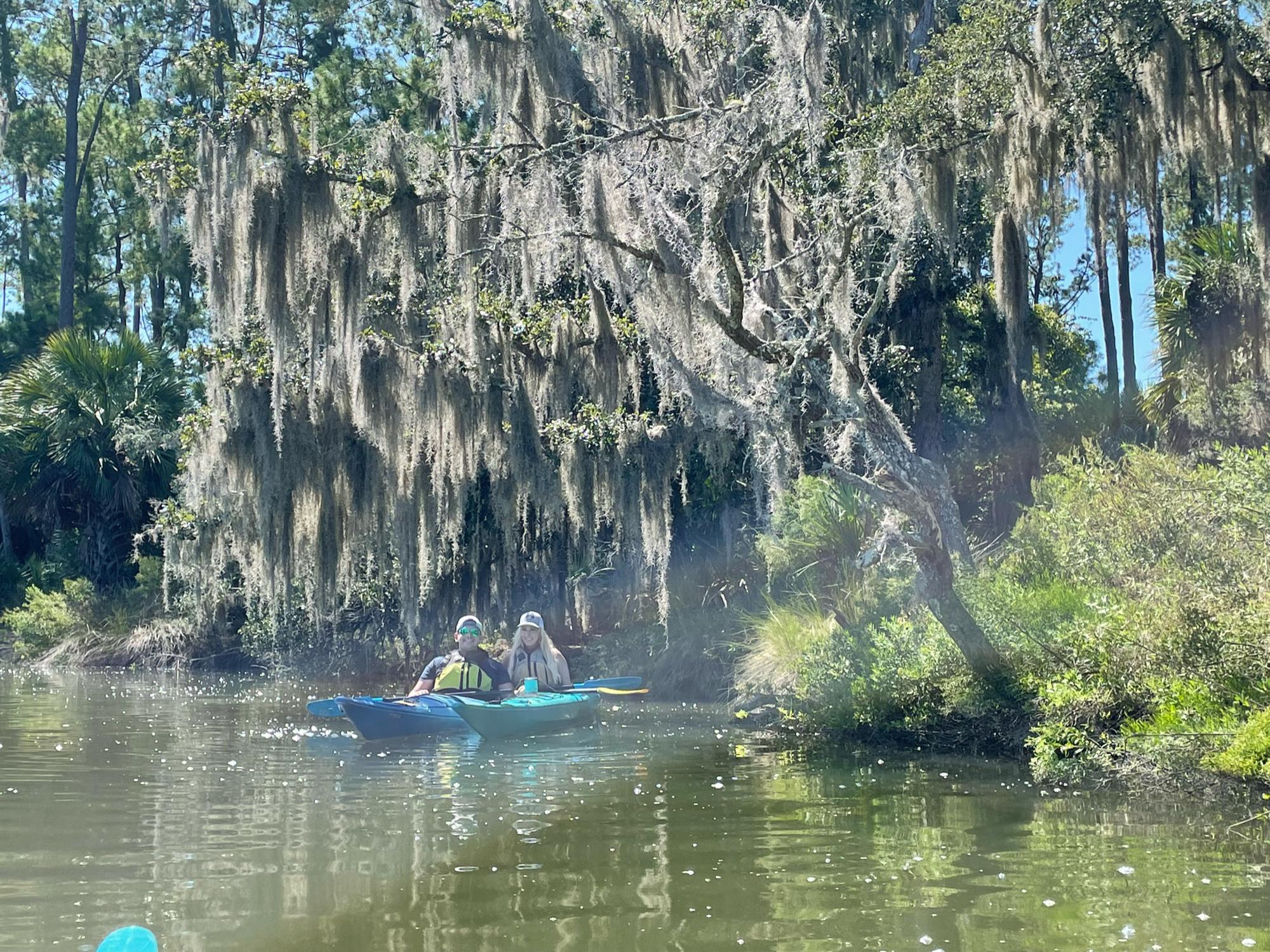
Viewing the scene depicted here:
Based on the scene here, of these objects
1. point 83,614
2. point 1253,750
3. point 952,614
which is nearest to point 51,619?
point 83,614

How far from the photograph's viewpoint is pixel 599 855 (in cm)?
808

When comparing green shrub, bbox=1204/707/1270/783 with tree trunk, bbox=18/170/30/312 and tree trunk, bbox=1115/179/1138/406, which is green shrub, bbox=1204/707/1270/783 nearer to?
tree trunk, bbox=1115/179/1138/406

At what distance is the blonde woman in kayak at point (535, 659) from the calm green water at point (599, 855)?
3.09 m

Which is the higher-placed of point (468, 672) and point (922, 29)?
point (922, 29)

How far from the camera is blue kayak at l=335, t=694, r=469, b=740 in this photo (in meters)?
13.9

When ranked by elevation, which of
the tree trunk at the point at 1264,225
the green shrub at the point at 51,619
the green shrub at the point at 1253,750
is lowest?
the green shrub at the point at 1253,750

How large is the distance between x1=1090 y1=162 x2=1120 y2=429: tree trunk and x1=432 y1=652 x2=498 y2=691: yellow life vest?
914cm

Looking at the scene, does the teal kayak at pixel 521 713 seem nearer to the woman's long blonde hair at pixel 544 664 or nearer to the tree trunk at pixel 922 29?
the woman's long blonde hair at pixel 544 664

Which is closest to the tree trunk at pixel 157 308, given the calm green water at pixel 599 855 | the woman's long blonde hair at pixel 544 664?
the woman's long blonde hair at pixel 544 664

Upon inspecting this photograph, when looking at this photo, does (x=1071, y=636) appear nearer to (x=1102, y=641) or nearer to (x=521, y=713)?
(x=1102, y=641)

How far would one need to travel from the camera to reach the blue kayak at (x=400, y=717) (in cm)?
1385

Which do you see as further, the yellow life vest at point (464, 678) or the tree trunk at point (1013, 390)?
the tree trunk at point (1013, 390)

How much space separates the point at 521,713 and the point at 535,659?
1.89 metres

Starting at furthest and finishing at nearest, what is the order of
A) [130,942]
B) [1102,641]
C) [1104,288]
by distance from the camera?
[1104,288], [1102,641], [130,942]
